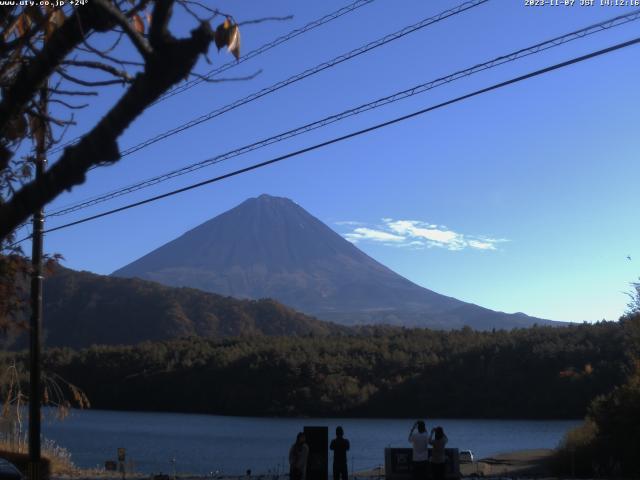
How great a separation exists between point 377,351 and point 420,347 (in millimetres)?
4225

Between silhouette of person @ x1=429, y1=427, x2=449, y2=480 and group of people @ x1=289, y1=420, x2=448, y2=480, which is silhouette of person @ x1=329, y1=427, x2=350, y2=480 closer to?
group of people @ x1=289, y1=420, x2=448, y2=480

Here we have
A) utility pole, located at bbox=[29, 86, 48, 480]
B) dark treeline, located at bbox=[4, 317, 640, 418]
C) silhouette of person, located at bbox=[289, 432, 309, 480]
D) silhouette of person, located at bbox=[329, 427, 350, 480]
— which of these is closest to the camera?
silhouette of person, located at bbox=[289, 432, 309, 480]

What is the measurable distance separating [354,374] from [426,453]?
2677 inches

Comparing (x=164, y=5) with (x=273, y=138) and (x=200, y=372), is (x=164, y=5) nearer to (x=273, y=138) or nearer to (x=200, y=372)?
(x=273, y=138)

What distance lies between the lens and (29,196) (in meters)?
4.29

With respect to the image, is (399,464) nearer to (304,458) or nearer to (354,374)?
(304,458)

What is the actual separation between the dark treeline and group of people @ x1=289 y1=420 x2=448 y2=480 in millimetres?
56323

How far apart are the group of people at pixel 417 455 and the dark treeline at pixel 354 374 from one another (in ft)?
185

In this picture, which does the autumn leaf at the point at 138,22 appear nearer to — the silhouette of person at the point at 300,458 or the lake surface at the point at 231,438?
the silhouette of person at the point at 300,458

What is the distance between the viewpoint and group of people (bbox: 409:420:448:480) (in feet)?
49.2

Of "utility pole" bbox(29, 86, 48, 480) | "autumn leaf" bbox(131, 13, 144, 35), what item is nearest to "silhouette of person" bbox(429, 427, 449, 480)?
"utility pole" bbox(29, 86, 48, 480)

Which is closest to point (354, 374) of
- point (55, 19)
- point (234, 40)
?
point (55, 19)

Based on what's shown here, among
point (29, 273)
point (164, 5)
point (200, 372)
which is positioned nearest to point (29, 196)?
point (164, 5)

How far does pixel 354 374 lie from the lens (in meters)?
82.6
